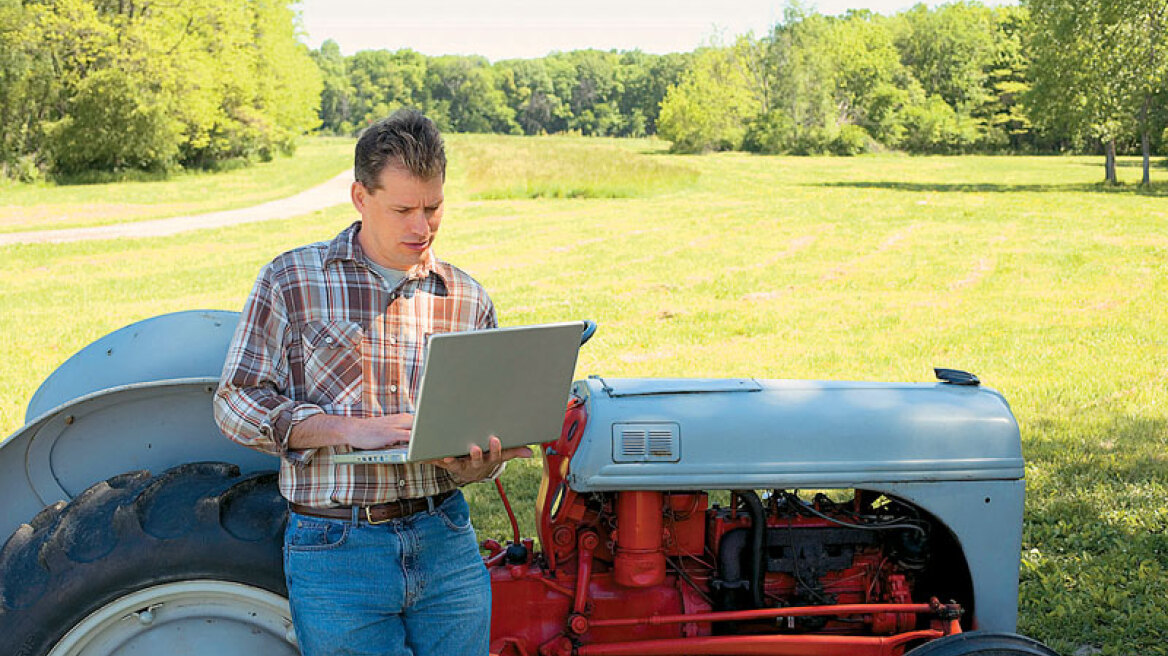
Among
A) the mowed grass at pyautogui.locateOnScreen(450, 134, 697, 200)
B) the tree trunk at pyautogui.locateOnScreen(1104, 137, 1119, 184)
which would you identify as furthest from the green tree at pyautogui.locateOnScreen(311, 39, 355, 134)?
the tree trunk at pyautogui.locateOnScreen(1104, 137, 1119, 184)

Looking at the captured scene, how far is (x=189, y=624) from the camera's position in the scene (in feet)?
8.73

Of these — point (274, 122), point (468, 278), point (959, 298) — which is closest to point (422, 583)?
point (468, 278)

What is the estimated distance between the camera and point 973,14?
3366 inches

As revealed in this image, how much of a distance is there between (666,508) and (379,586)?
1060 millimetres

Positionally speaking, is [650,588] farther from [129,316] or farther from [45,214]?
[45,214]

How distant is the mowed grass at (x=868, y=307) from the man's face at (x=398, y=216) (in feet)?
9.73

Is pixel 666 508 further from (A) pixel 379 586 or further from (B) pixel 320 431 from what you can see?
(B) pixel 320 431

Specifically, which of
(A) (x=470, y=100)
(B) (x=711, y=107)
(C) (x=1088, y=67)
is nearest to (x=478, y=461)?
(C) (x=1088, y=67)

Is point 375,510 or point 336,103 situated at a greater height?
point 336,103

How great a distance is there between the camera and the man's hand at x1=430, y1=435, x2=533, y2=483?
7.35 ft

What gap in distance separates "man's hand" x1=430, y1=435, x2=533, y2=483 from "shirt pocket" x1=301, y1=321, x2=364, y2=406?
254 mm

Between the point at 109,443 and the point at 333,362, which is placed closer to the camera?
the point at 333,362

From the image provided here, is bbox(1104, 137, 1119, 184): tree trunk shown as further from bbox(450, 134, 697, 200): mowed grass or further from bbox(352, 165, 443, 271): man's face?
bbox(352, 165, 443, 271): man's face

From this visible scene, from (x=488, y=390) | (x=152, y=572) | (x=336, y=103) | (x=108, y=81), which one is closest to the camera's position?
(x=488, y=390)
